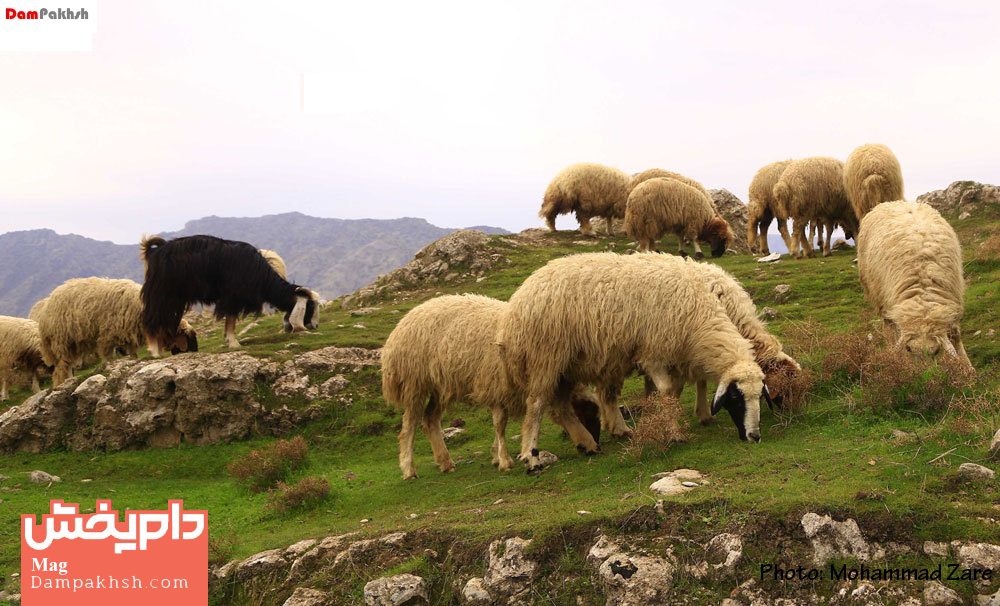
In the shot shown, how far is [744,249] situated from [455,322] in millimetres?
20024

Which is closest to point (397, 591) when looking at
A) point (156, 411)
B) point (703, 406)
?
point (703, 406)

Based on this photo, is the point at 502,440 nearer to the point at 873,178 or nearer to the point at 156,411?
the point at 156,411

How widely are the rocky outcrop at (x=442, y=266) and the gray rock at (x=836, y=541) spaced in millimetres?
20025

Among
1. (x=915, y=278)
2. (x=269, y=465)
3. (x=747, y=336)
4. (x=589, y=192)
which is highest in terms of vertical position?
(x=589, y=192)

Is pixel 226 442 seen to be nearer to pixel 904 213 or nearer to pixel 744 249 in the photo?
pixel 904 213

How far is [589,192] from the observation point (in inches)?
1133

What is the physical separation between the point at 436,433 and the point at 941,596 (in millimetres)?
7653

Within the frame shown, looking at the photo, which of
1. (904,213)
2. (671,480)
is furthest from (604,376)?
(904,213)

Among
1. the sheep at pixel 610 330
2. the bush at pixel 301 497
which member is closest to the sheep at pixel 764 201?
the sheep at pixel 610 330

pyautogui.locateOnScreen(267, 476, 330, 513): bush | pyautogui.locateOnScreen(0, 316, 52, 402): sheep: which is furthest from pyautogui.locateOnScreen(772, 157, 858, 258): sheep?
pyautogui.locateOnScreen(0, 316, 52, 402): sheep

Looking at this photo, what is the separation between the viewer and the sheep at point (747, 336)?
9.40 meters

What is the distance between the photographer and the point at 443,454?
11383 mm

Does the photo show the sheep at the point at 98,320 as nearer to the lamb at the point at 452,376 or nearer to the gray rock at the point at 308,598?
the lamb at the point at 452,376

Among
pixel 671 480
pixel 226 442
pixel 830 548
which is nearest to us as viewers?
pixel 830 548
